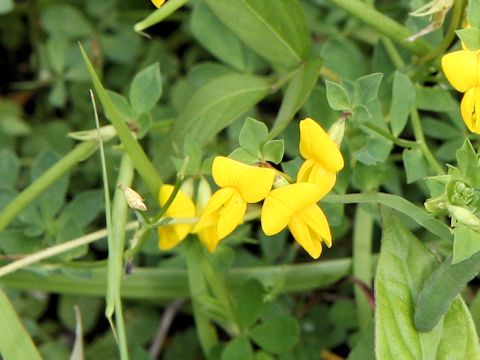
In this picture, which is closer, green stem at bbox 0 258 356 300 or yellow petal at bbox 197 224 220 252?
yellow petal at bbox 197 224 220 252

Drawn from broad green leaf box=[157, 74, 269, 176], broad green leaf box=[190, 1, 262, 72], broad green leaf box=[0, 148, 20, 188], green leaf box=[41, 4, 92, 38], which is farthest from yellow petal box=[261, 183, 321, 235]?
green leaf box=[41, 4, 92, 38]

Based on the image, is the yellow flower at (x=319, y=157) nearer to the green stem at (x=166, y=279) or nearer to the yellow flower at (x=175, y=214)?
the yellow flower at (x=175, y=214)

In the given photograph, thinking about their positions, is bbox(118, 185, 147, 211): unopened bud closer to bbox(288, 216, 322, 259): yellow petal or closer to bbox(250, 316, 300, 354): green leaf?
bbox(288, 216, 322, 259): yellow petal

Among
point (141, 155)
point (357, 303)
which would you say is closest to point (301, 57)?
point (141, 155)

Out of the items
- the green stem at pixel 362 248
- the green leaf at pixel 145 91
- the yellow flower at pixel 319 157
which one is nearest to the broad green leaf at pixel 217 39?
the green leaf at pixel 145 91

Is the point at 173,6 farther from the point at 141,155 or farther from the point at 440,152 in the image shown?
the point at 440,152

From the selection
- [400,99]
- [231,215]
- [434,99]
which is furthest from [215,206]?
[434,99]
